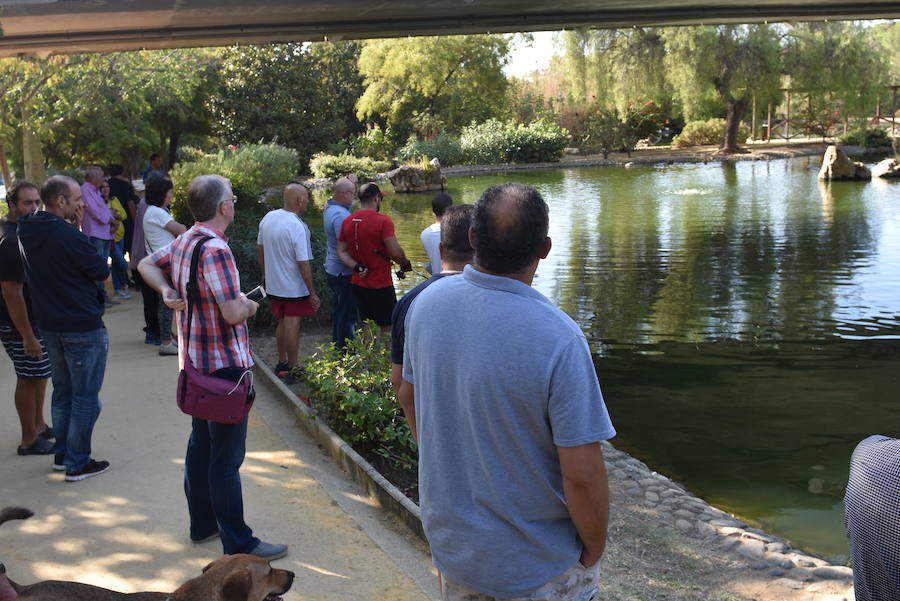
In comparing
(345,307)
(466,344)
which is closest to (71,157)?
(345,307)

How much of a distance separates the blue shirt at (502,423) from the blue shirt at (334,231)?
19.7 feet

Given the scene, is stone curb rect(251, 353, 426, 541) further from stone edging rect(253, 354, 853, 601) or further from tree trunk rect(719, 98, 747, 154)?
tree trunk rect(719, 98, 747, 154)

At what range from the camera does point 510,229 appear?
2436 millimetres

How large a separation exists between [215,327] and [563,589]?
2.41 meters

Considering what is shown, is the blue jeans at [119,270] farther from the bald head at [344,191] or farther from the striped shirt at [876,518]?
the striped shirt at [876,518]

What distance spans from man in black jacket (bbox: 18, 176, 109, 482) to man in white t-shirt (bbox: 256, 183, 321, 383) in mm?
2313

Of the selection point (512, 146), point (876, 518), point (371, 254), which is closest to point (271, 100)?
point (512, 146)

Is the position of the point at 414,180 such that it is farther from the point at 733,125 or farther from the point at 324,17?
the point at 324,17

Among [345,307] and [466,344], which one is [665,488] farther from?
[466,344]

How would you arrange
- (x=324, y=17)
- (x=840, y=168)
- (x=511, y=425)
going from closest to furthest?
(x=511, y=425) → (x=324, y=17) → (x=840, y=168)

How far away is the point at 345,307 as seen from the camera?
860cm

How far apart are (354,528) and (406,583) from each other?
2.39ft

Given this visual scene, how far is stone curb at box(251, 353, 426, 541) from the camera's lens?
16.8 feet

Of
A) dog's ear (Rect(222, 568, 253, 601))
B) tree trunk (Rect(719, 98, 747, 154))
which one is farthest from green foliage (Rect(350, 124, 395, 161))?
dog's ear (Rect(222, 568, 253, 601))
